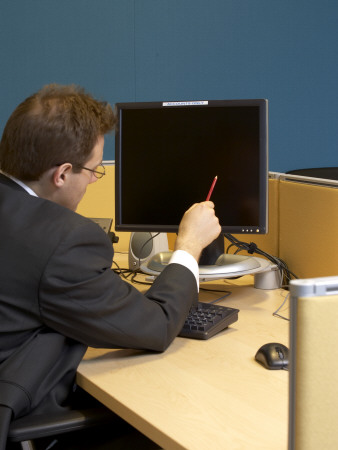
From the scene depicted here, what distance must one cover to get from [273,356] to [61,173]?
1.95 ft

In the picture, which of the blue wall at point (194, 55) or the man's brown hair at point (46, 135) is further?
the blue wall at point (194, 55)

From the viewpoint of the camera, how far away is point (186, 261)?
1504 millimetres

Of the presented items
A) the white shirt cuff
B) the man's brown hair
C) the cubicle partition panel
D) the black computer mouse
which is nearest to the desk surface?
the black computer mouse

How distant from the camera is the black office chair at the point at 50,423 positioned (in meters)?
1.19

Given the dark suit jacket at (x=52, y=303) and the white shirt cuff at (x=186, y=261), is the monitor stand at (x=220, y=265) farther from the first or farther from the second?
the dark suit jacket at (x=52, y=303)

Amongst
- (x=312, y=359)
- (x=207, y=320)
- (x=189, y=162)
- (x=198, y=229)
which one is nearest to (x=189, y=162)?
(x=189, y=162)

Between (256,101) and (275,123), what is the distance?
2.24 m

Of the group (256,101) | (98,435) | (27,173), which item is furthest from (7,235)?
(256,101)

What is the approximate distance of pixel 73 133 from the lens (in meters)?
1.37

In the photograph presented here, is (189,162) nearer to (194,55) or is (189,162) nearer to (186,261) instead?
(186,261)

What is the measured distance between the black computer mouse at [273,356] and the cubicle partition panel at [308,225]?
0.52m

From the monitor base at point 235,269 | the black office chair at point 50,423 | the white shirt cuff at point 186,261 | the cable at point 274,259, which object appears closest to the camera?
the black office chair at point 50,423

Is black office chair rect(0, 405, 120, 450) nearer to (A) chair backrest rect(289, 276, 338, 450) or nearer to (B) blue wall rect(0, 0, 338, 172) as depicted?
(A) chair backrest rect(289, 276, 338, 450)

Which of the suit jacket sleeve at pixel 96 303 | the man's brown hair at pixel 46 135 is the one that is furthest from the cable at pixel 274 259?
the man's brown hair at pixel 46 135
